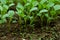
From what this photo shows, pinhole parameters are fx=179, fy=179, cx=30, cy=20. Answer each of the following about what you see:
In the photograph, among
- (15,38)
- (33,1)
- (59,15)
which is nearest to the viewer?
(15,38)

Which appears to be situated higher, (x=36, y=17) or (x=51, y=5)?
(x=51, y=5)

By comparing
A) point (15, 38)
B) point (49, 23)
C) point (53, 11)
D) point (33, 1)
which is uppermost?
point (33, 1)

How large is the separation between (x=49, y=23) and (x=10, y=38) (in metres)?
0.50

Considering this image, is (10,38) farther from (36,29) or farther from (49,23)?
(49,23)

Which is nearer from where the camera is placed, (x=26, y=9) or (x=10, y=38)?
(x=10, y=38)

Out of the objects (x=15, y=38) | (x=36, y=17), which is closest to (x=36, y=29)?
(x=36, y=17)

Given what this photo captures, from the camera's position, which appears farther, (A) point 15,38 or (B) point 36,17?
(B) point 36,17

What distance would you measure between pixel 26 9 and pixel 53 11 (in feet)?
1.06

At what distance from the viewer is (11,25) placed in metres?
2.17

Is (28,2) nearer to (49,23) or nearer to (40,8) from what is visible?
(40,8)

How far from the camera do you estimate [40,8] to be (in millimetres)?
2113

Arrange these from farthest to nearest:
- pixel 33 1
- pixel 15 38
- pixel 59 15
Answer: pixel 59 15
pixel 33 1
pixel 15 38

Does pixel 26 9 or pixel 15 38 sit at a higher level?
pixel 26 9

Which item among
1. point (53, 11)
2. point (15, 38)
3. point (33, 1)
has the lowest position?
point (15, 38)
